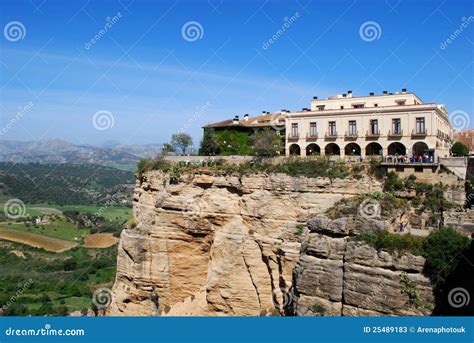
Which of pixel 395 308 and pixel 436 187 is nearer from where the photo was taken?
pixel 395 308

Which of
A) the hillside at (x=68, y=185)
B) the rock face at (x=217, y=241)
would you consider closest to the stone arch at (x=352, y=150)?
the rock face at (x=217, y=241)

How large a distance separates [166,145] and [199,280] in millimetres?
9239

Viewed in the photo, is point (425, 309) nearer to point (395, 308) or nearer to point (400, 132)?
point (395, 308)

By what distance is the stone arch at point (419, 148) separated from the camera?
24452 mm

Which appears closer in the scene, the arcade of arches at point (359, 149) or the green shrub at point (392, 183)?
the green shrub at point (392, 183)

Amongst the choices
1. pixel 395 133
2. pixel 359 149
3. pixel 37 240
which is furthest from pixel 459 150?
pixel 37 240

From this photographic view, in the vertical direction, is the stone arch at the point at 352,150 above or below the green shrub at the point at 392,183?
above

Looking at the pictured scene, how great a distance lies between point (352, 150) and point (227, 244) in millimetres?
8729

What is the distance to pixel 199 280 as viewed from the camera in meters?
25.9

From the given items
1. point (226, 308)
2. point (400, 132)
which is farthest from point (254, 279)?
point (400, 132)

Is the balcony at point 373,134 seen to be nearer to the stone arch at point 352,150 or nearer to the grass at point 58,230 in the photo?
the stone arch at point 352,150

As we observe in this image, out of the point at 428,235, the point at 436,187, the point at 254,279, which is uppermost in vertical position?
the point at 436,187

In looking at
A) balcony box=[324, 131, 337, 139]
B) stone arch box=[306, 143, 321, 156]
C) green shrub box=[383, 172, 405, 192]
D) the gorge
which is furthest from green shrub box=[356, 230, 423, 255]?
stone arch box=[306, 143, 321, 156]

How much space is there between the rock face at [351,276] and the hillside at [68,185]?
308 feet
